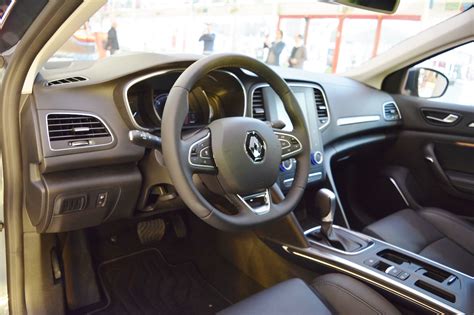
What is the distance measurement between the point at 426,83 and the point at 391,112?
276 millimetres

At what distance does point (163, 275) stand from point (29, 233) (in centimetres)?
70

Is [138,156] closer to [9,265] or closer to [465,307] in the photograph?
[9,265]

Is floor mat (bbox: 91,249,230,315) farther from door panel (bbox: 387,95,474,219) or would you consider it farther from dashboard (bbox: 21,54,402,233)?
door panel (bbox: 387,95,474,219)

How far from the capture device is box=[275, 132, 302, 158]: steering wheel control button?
4.37ft

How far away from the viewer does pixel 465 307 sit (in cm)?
125

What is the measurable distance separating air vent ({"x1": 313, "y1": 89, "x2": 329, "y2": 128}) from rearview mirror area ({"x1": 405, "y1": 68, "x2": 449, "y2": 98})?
0.79 metres

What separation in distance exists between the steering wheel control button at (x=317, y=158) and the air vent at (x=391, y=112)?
760mm

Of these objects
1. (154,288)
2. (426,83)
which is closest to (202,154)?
(154,288)

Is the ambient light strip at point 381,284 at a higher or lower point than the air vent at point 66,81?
lower

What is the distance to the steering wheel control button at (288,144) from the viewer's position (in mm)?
1331

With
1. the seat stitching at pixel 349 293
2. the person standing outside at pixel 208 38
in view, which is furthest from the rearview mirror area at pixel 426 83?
the person standing outside at pixel 208 38

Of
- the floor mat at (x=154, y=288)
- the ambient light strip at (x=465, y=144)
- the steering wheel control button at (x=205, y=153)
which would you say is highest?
the steering wheel control button at (x=205, y=153)

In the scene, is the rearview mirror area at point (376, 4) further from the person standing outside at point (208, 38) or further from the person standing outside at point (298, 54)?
the person standing outside at point (208, 38)

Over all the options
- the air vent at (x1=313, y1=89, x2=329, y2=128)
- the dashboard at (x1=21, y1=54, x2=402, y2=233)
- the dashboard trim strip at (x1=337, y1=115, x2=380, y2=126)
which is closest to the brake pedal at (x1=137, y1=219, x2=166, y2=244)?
the dashboard at (x1=21, y1=54, x2=402, y2=233)
